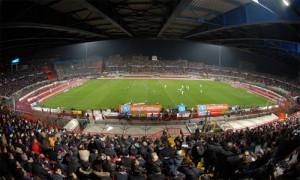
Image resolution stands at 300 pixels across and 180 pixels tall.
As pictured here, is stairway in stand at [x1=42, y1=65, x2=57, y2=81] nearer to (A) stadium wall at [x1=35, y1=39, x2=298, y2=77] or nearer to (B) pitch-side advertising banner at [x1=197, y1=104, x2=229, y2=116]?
(A) stadium wall at [x1=35, y1=39, x2=298, y2=77]

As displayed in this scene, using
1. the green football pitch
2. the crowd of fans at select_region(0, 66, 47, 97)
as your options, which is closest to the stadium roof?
the green football pitch

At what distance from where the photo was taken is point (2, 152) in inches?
433

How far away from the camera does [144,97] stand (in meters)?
44.5

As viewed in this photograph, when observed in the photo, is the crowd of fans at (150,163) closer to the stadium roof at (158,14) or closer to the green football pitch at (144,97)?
the stadium roof at (158,14)

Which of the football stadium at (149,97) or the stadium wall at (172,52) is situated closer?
the football stadium at (149,97)

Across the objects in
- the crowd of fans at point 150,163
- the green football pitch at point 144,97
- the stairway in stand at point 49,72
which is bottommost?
the green football pitch at point 144,97

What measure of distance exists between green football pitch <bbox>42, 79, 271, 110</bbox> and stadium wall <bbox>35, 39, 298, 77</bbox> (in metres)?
21.0

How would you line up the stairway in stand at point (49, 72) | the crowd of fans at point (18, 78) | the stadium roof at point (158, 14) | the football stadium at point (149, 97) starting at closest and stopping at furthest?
the football stadium at point (149, 97) < the stadium roof at point (158, 14) < the crowd of fans at point (18, 78) < the stairway in stand at point (49, 72)

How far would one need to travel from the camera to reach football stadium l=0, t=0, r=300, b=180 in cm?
1018

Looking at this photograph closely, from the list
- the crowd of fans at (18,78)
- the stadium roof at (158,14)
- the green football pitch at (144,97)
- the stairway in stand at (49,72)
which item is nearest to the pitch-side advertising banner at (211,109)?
the green football pitch at (144,97)

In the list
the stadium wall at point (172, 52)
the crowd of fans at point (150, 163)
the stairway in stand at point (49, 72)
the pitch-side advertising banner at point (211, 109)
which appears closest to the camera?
the crowd of fans at point (150, 163)

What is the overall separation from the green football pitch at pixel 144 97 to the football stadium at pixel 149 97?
0.52 feet

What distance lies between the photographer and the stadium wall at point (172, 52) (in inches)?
2908

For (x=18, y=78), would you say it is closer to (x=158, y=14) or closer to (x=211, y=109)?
(x=158, y=14)
